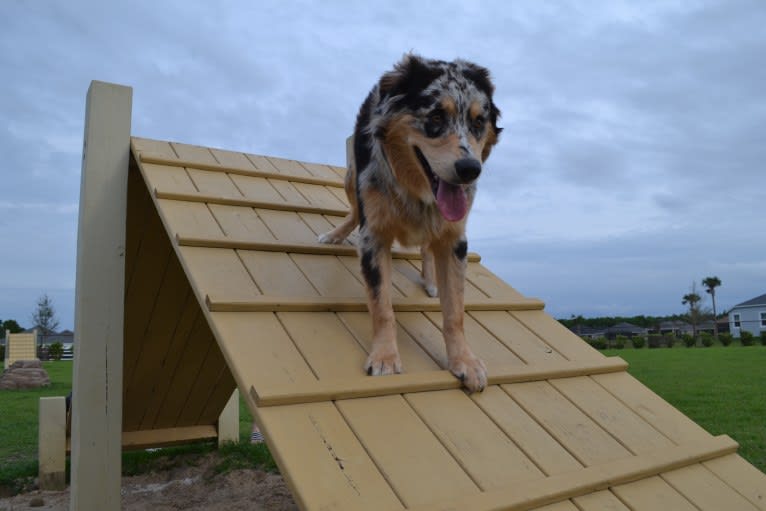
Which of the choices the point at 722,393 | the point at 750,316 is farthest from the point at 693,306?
the point at 722,393

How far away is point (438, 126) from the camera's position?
2.32m

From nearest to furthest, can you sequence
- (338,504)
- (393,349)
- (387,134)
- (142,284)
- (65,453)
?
(338,504)
(393,349)
(387,134)
(142,284)
(65,453)

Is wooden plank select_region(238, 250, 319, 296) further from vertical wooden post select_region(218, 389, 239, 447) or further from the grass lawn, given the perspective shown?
vertical wooden post select_region(218, 389, 239, 447)

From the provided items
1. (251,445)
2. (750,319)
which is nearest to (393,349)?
(251,445)

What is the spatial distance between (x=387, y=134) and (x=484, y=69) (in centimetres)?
56

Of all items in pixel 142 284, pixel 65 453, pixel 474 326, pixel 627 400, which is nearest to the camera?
pixel 627 400

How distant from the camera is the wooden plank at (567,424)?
2254 mm

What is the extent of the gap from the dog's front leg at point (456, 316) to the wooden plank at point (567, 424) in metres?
0.21

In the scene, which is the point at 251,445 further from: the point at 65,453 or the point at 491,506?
the point at 491,506

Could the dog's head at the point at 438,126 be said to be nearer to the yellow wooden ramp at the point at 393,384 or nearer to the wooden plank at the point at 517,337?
the yellow wooden ramp at the point at 393,384

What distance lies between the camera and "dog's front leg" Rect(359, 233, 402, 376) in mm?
2281

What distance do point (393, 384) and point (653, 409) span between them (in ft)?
4.65

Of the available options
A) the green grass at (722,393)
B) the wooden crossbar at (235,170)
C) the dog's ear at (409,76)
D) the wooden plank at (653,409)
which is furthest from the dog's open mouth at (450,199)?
the green grass at (722,393)

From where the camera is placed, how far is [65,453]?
4.72 m
